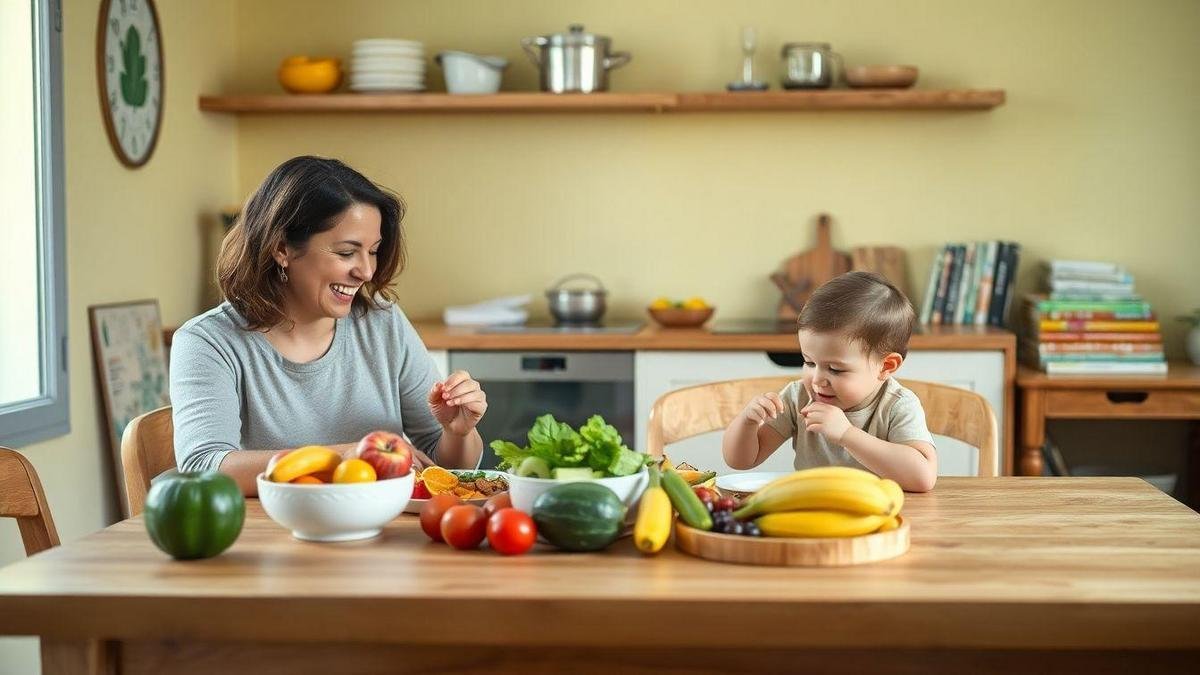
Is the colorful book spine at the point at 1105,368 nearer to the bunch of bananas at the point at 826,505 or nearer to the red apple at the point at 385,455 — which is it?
the bunch of bananas at the point at 826,505

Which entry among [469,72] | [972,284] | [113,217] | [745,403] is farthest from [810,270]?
[113,217]

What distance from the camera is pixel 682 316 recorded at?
385 centimetres

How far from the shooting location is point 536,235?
422cm

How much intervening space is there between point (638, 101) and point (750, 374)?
35.3 inches

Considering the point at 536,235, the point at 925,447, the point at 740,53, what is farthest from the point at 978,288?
the point at 925,447

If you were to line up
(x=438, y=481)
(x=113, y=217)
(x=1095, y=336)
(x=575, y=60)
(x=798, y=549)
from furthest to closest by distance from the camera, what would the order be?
1. (x=575, y=60)
2. (x=1095, y=336)
3. (x=113, y=217)
4. (x=438, y=481)
5. (x=798, y=549)

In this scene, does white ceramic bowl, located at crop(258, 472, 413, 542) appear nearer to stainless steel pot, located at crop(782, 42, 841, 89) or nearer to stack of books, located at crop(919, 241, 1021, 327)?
stainless steel pot, located at crop(782, 42, 841, 89)

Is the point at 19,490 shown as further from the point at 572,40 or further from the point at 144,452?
the point at 572,40

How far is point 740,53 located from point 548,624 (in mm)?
3131

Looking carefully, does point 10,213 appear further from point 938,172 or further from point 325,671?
point 938,172

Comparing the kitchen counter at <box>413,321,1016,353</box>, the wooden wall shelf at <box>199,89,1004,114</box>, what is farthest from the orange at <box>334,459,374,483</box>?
the wooden wall shelf at <box>199,89,1004,114</box>

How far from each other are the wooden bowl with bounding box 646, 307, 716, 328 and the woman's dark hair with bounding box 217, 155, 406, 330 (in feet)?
5.79

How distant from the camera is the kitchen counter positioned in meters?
3.58

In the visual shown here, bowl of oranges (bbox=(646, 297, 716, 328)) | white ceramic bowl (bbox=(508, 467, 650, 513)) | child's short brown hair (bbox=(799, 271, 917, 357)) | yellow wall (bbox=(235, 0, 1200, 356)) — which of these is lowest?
white ceramic bowl (bbox=(508, 467, 650, 513))
